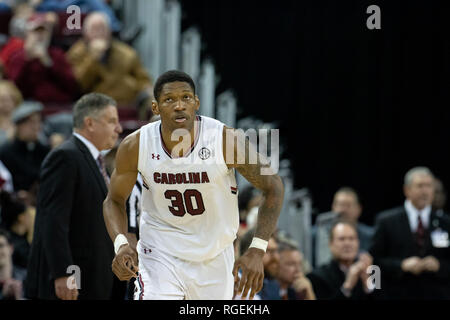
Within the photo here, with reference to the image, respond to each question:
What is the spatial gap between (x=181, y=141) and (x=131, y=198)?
39.8 inches

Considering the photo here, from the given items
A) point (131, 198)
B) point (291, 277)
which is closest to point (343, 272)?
point (291, 277)

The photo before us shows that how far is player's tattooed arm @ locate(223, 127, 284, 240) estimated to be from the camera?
4328 mm

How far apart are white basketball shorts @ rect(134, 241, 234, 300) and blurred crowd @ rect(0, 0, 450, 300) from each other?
0.92 meters

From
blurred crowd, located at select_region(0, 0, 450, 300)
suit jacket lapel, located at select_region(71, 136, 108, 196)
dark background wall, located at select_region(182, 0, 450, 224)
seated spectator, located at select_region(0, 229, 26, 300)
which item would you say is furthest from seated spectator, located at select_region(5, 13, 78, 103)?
suit jacket lapel, located at select_region(71, 136, 108, 196)

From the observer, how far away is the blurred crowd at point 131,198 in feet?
20.6

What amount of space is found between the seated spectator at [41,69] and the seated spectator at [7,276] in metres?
2.48

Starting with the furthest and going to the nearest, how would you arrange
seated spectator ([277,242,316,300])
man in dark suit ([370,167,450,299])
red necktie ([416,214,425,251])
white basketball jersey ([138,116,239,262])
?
red necktie ([416,214,425,251]) → man in dark suit ([370,167,450,299]) → seated spectator ([277,242,316,300]) → white basketball jersey ([138,116,239,262])

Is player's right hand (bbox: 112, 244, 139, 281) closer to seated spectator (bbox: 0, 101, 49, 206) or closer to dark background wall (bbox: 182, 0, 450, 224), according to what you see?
seated spectator (bbox: 0, 101, 49, 206)

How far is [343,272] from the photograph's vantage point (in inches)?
273

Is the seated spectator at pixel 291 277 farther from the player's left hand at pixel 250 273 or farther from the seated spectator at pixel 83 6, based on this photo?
the seated spectator at pixel 83 6

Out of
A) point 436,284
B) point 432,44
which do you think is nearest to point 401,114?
point 432,44

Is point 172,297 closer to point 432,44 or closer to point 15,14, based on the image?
point 15,14

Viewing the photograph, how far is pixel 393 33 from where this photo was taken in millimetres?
10055

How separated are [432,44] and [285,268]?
15.6ft
